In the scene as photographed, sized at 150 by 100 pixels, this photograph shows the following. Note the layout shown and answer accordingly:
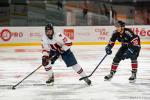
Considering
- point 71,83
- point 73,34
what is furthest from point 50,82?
point 73,34

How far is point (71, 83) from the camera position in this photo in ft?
26.9

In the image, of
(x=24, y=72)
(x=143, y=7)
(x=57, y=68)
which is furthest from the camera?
(x=143, y=7)

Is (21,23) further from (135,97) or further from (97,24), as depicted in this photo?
(135,97)

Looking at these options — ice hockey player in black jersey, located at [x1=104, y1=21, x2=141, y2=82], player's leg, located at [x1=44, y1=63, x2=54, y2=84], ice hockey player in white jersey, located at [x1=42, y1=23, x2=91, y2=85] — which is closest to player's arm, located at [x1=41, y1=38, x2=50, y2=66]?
ice hockey player in white jersey, located at [x1=42, y1=23, x2=91, y2=85]

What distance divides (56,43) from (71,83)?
933 mm

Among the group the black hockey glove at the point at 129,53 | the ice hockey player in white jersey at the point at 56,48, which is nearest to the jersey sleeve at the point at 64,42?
the ice hockey player in white jersey at the point at 56,48

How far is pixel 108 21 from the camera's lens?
1717 centimetres

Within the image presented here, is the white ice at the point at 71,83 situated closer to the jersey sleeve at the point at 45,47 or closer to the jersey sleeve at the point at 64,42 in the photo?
the jersey sleeve at the point at 45,47

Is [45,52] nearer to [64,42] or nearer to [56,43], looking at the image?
[56,43]

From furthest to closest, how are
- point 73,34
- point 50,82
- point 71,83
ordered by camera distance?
point 73,34 → point 71,83 → point 50,82

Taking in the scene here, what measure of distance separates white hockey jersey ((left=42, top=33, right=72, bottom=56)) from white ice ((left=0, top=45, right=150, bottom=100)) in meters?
0.67

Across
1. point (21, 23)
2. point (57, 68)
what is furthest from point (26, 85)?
point (21, 23)

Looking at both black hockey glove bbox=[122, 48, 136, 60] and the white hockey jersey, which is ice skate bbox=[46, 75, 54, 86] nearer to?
the white hockey jersey

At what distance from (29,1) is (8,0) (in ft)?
2.74
